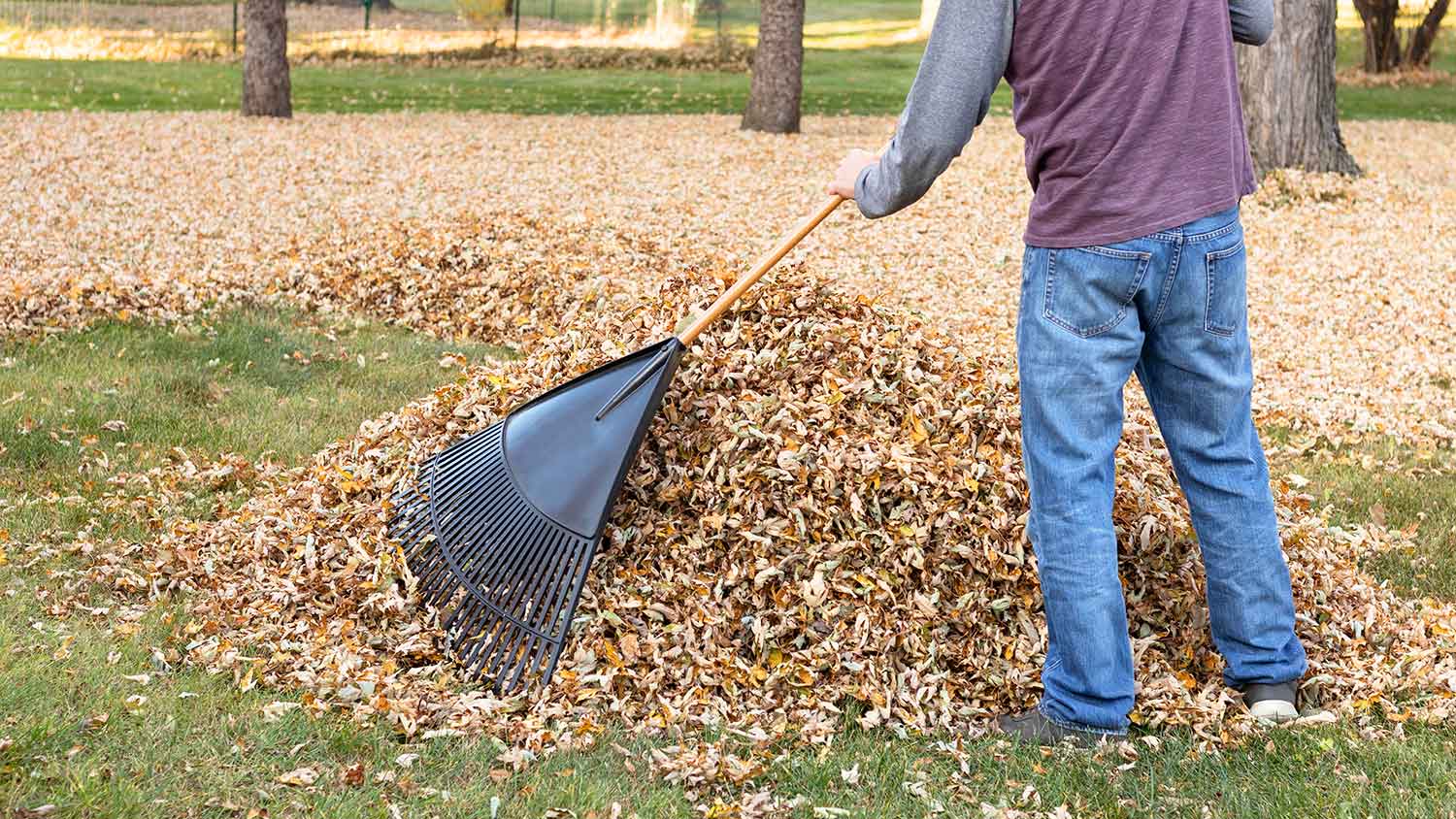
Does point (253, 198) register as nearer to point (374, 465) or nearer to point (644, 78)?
point (374, 465)

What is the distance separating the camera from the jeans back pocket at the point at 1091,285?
102 inches

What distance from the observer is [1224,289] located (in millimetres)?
2676

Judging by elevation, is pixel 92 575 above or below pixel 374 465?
below

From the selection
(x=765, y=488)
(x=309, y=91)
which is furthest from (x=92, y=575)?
(x=309, y=91)

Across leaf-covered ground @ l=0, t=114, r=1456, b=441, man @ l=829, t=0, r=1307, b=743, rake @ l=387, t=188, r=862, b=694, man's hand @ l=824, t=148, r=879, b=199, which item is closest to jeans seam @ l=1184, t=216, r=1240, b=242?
man @ l=829, t=0, r=1307, b=743

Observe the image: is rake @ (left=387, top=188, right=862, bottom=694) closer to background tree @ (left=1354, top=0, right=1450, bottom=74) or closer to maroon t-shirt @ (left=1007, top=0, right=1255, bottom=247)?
maroon t-shirt @ (left=1007, top=0, right=1255, bottom=247)

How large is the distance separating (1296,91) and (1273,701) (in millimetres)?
7756

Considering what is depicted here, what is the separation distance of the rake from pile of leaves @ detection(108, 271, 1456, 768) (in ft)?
0.28

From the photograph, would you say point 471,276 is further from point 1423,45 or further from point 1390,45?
point 1423,45

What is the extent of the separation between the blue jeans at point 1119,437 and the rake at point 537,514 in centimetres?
66

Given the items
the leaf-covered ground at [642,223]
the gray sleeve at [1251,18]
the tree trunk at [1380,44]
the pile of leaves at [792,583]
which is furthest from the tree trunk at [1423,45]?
the gray sleeve at [1251,18]

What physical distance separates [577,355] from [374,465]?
671mm

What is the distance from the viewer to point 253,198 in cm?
941

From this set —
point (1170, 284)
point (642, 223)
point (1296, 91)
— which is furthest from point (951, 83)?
point (1296, 91)
